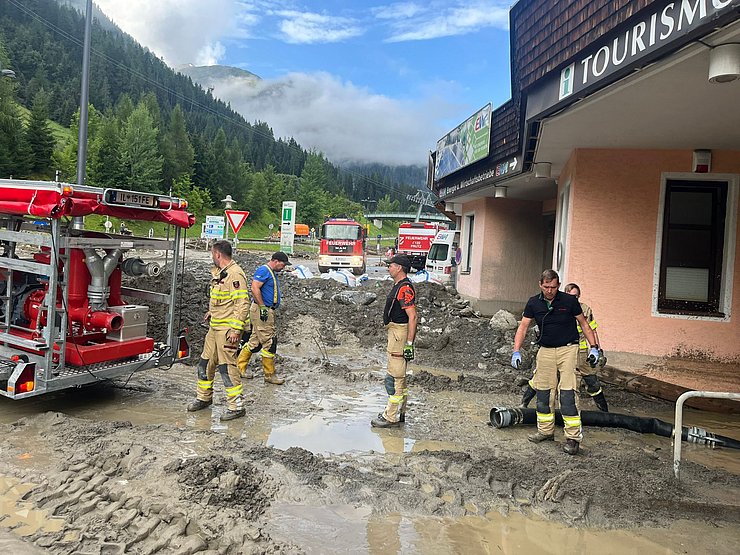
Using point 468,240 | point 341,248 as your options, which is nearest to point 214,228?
point 341,248

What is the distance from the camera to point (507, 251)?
15898 mm

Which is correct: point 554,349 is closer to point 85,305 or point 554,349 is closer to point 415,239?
point 85,305

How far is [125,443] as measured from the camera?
17.4 ft

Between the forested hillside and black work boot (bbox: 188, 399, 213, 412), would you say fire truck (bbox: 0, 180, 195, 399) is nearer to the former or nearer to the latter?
black work boot (bbox: 188, 399, 213, 412)

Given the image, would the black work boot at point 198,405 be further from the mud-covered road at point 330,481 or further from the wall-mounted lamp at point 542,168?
the wall-mounted lamp at point 542,168

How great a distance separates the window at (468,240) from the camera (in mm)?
Result: 17672

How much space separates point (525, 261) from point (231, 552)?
45.0 ft

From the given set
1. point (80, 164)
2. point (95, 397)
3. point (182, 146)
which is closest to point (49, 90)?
point (182, 146)

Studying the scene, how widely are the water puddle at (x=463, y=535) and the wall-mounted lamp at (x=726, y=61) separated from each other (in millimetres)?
3392

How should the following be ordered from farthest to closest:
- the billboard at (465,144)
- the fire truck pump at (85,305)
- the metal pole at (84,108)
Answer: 1. the billboard at (465,144)
2. the metal pole at (84,108)
3. the fire truck pump at (85,305)

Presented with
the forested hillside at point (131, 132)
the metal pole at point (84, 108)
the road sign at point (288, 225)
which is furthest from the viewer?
the forested hillside at point (131, 132)

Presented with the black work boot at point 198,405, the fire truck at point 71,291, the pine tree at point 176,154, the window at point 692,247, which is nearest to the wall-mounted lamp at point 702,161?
the window at point 692,247

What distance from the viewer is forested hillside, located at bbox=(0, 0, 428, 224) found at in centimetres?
6184

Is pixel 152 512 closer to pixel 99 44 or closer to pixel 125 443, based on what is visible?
pixel 125 443
